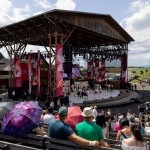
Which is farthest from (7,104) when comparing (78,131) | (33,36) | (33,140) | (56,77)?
(33,36)

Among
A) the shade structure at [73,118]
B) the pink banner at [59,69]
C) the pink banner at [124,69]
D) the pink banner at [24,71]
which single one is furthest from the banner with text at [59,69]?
the shade structure at [73,118]

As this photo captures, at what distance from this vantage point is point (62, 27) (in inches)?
1192

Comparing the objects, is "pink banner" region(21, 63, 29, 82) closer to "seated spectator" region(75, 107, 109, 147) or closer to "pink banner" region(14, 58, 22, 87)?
"pink banner" region(14, 58, 22, 87)

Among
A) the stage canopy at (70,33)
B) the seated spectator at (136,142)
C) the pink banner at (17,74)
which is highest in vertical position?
the stage canopy at (70,33)

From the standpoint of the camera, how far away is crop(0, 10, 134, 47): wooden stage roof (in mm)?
28641

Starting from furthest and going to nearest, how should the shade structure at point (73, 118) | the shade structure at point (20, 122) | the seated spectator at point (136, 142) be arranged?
the shade structure at point (73, 118)
the shade structure at point (20, 122)
the seated spectator at point (136, 142)

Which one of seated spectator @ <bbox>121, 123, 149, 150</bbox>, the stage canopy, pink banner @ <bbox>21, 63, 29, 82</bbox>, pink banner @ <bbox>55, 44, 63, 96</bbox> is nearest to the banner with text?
pink banner @ <bbox>55, 44, 63, 96</bbox>

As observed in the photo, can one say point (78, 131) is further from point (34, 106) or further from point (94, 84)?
point (94, 84)

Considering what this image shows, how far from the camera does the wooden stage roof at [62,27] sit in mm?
28641

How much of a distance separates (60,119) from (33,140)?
69 cm

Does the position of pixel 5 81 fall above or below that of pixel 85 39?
below

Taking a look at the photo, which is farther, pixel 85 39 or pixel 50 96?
pixel 85 39

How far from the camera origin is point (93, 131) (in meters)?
5.21

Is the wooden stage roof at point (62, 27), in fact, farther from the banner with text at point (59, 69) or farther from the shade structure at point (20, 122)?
the shade structure at point (20, 122)
